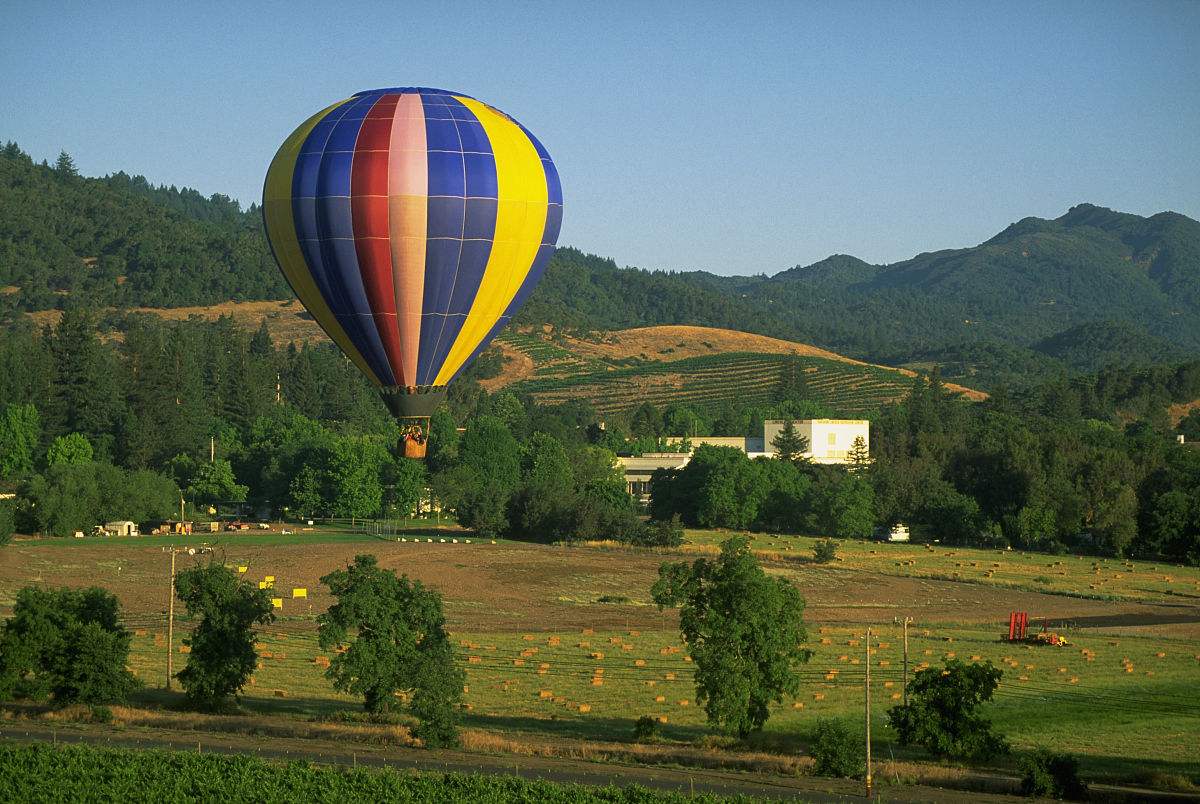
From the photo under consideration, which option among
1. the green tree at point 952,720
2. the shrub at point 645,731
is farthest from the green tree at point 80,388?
the green tree at point 952,720

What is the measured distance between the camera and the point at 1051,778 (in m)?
39.3

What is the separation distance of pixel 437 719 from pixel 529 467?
95.7m

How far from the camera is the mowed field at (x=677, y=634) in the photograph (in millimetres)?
50688

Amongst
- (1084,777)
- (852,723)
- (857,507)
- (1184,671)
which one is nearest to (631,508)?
(857,507)

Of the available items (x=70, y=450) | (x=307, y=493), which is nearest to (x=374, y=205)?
(x=307, y=493)

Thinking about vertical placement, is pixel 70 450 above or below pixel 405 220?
below

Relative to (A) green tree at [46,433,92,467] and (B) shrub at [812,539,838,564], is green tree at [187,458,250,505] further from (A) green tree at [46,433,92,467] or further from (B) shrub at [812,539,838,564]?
(B) shrub at [812,539,838,564]

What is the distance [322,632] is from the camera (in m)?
47.8

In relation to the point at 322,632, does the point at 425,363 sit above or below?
above

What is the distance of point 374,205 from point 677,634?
26.5 metres

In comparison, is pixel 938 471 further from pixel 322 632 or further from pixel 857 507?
pixel 322 632

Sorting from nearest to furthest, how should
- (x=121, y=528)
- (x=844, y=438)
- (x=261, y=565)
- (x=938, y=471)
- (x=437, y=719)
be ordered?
(x=437, y=719), (x=261, y=565), (x=121, y=528), (x=938, y=471), (x=844, y=438)

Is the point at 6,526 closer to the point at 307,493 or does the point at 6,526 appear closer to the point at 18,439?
the point at 307,493

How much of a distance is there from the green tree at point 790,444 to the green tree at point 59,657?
10122 cm
